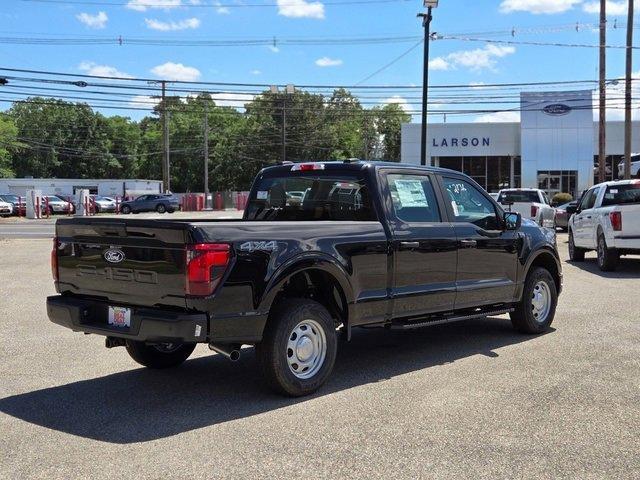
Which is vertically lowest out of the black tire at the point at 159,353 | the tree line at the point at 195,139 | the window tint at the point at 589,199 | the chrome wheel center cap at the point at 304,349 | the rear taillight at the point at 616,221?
the black tire at the point at 159,353

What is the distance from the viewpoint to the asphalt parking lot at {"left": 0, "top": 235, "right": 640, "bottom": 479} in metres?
4.01

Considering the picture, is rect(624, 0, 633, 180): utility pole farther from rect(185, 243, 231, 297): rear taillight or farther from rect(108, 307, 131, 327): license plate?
rect(108, 307, 131, 327): license plate

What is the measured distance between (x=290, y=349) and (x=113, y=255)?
1556mm

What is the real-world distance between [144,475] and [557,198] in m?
35.3

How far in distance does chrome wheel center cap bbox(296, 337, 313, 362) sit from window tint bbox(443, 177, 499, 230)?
7.42ft

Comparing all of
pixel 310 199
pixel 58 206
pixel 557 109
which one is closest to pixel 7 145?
pixel 58 206

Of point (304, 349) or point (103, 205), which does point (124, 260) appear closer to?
point (304, 349)

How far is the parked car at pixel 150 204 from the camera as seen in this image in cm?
5112

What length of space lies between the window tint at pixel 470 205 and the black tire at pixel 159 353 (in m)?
2.99

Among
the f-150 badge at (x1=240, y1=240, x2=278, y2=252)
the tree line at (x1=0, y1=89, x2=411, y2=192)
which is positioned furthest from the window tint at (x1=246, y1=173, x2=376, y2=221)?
the tree line at (x1=0, y1=89, x2=411, y2=192)

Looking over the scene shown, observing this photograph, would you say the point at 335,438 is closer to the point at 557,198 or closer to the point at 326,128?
the point at 557,198

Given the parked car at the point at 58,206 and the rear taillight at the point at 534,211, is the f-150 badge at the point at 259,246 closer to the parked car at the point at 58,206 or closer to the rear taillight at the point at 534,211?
the rear taillight at the point at 534,211

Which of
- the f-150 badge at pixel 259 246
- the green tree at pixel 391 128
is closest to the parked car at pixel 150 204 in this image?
the f-150 badge at pixel 259 246

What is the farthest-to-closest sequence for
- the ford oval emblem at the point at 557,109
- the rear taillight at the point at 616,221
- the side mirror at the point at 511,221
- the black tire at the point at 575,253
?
the ford oval emblem at the point at 557,109, the black tire at the point at 575,253, the rear taillight at the point at 616,221, the side mirror at the point at 511,221
